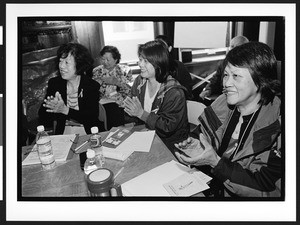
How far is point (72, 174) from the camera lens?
142 cm

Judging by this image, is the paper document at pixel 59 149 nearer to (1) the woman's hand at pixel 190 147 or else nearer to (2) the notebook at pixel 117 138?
(2) the notebook at pixel 117 138

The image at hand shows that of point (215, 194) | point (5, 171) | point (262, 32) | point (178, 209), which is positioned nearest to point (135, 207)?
point (178, 209)

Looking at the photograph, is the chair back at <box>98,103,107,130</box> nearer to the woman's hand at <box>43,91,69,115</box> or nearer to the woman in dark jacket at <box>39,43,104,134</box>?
the woman in dark jacket at <box>39,43,104,134</box>

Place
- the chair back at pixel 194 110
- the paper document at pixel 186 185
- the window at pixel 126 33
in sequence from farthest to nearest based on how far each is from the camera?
1. the chair back at pixel 194 110
2. the window at pixel 126 33
3. the paper document at pixel 186 185

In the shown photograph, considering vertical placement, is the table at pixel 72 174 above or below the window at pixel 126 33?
below

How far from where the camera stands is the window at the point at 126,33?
1438 millimetres

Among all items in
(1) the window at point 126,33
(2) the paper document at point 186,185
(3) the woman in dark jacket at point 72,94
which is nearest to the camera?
(2) the paper document at point 186,185

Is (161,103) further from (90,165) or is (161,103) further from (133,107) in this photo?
(90,165)

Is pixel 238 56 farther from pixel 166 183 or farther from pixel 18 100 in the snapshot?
pixel 18 100

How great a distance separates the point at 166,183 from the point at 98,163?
0.37 metres

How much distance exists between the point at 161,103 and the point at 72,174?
2.23ft

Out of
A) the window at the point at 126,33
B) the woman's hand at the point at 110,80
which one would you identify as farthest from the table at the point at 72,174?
the window at the point at 126,33

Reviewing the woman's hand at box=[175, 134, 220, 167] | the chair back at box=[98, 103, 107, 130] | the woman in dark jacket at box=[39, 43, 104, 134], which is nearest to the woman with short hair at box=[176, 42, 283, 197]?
the woman's hand at box=[175, 134, 220, 167]

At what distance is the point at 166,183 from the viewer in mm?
1372
